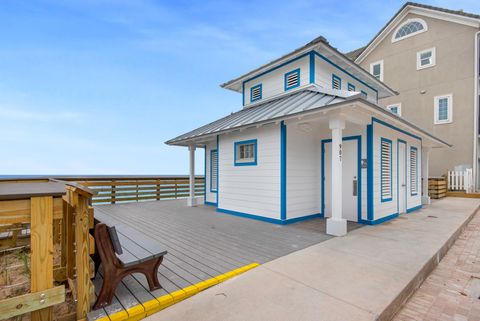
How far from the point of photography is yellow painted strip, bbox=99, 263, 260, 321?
1995 mm

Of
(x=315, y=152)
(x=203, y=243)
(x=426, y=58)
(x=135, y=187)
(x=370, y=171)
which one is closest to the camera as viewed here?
(x=203, y=243)

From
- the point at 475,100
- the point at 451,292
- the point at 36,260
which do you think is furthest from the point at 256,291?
the point at 475,100

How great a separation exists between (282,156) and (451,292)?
356cm

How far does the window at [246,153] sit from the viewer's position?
6.34 meters

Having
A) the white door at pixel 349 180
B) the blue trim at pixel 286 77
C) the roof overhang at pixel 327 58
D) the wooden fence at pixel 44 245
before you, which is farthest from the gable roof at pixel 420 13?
the wooden fence at pixel 44 245

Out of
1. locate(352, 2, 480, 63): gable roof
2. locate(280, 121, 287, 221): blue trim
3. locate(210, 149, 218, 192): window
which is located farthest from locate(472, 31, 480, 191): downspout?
locate(210, 149, 218, 192): window

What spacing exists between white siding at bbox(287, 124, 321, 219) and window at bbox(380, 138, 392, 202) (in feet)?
5.06

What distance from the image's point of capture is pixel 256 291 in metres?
2.39

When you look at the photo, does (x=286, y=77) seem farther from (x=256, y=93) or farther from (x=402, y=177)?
(x=402, y=177)

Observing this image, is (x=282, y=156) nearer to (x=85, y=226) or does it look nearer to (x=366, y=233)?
(x=366, y=233)

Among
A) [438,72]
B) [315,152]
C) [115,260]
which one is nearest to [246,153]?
[315,152]

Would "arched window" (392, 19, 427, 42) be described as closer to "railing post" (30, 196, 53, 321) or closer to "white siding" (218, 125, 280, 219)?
"white siding" (218, 125, 280, 219)

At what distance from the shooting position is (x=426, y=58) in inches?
518

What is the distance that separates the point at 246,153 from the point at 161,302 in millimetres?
4818
